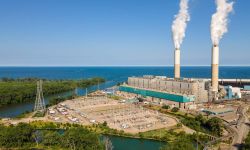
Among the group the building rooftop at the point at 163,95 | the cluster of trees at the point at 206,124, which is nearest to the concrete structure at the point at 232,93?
→ the building rooftop at the point at 163,95

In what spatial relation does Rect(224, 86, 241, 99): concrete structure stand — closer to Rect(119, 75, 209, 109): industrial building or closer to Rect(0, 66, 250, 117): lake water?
Rect(119, 75, 209, 109): industrial building

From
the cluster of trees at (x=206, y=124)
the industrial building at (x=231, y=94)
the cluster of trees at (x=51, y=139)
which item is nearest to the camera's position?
the cluster of trees at (x=51, y=139)

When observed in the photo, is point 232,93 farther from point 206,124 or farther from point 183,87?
point 206,124

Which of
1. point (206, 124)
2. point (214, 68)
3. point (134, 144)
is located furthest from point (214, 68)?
point (134, 144)

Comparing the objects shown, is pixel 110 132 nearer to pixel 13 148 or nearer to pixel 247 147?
pixel 13 148

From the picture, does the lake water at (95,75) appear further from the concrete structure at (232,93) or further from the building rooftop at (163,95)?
the concrete structure at (232,93)

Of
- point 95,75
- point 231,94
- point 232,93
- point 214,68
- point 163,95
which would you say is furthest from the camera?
point 95,75

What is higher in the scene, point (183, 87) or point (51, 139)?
point (183, 87)

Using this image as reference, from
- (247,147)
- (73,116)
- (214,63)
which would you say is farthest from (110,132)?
(214,63)
